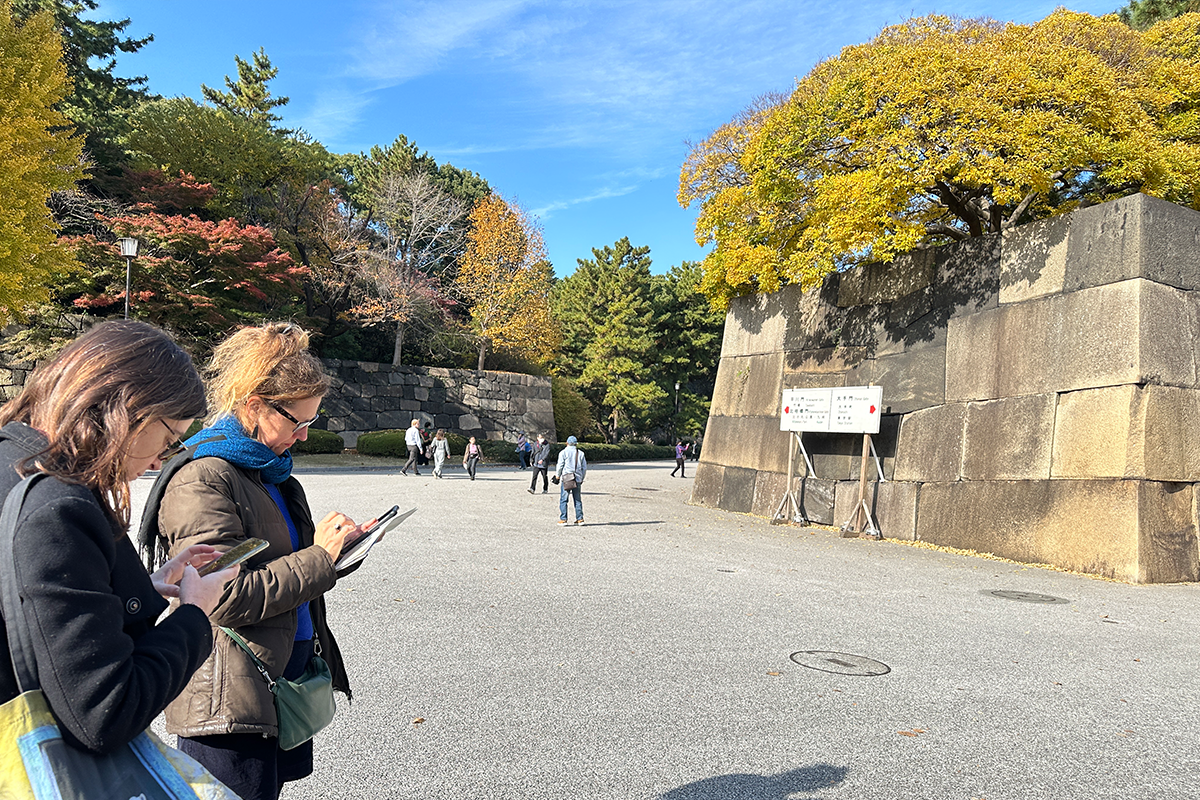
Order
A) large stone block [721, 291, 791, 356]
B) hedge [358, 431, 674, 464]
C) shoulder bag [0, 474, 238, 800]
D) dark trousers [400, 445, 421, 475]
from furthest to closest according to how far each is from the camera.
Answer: hedge [358, 431, 674, 464] → dark trousers [400, 445, 421, 475] → large stone block [721, 291, 791, 356] → shoulder bag [0, 474, 238, 800]

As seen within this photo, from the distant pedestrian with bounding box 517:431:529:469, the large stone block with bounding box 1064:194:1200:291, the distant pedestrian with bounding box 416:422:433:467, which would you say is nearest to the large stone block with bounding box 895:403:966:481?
the large stone block with bounding box 1064:194:1200:291

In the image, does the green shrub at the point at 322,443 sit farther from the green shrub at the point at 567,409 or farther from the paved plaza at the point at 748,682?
the paved plaza at the point at 748,682

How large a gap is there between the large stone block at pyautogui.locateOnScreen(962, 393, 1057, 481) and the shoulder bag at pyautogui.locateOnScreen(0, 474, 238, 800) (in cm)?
1162

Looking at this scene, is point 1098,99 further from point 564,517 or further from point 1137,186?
point 564,517

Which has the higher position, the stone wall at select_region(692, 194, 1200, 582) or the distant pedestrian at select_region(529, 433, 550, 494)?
the stone wall at select_region(692, 194, 1200, 582)

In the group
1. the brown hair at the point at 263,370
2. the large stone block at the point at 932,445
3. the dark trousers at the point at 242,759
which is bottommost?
the dark trousers at the point at 242,759

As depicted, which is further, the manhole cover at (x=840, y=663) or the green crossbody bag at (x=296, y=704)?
the manhole cover at (x=840, y=663)

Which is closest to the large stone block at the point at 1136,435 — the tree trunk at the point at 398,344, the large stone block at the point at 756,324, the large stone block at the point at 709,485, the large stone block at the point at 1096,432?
the large stone block at the point at 1096,432

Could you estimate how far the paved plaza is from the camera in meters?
3.62

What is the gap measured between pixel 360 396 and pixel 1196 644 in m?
29.7

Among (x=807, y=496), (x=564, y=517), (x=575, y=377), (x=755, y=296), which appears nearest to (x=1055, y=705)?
(x=564, y=517)

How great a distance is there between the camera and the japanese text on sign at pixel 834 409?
12969 mm

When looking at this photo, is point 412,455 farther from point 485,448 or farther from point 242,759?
point 242,759

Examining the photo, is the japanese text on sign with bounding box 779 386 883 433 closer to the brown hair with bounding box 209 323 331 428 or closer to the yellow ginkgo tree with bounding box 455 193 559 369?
the brown hair with bounding box 209 323 331 428
